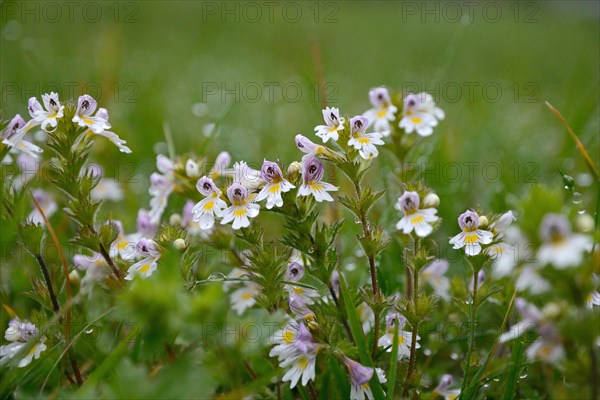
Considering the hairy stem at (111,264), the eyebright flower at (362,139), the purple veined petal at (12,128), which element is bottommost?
the hairy stem at (111,264)

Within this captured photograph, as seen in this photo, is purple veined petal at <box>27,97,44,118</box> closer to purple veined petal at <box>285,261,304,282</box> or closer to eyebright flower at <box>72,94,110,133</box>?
eyebright flower at <box>72,94,110,133</box>

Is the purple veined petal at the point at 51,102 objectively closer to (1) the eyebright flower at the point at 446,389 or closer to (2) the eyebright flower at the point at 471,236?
(2) the eyebright flower at the point at 471,236

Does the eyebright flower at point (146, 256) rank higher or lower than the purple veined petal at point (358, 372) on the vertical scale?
higher

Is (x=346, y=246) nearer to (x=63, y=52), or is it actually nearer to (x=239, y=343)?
(x=239, y=343)

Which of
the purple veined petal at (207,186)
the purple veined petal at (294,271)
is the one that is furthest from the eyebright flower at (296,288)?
the purple veined petal at (207,186)

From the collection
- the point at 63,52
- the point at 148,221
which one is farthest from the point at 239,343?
the point at 63,52

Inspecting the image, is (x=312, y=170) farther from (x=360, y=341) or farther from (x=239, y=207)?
(x=360, y=341)
